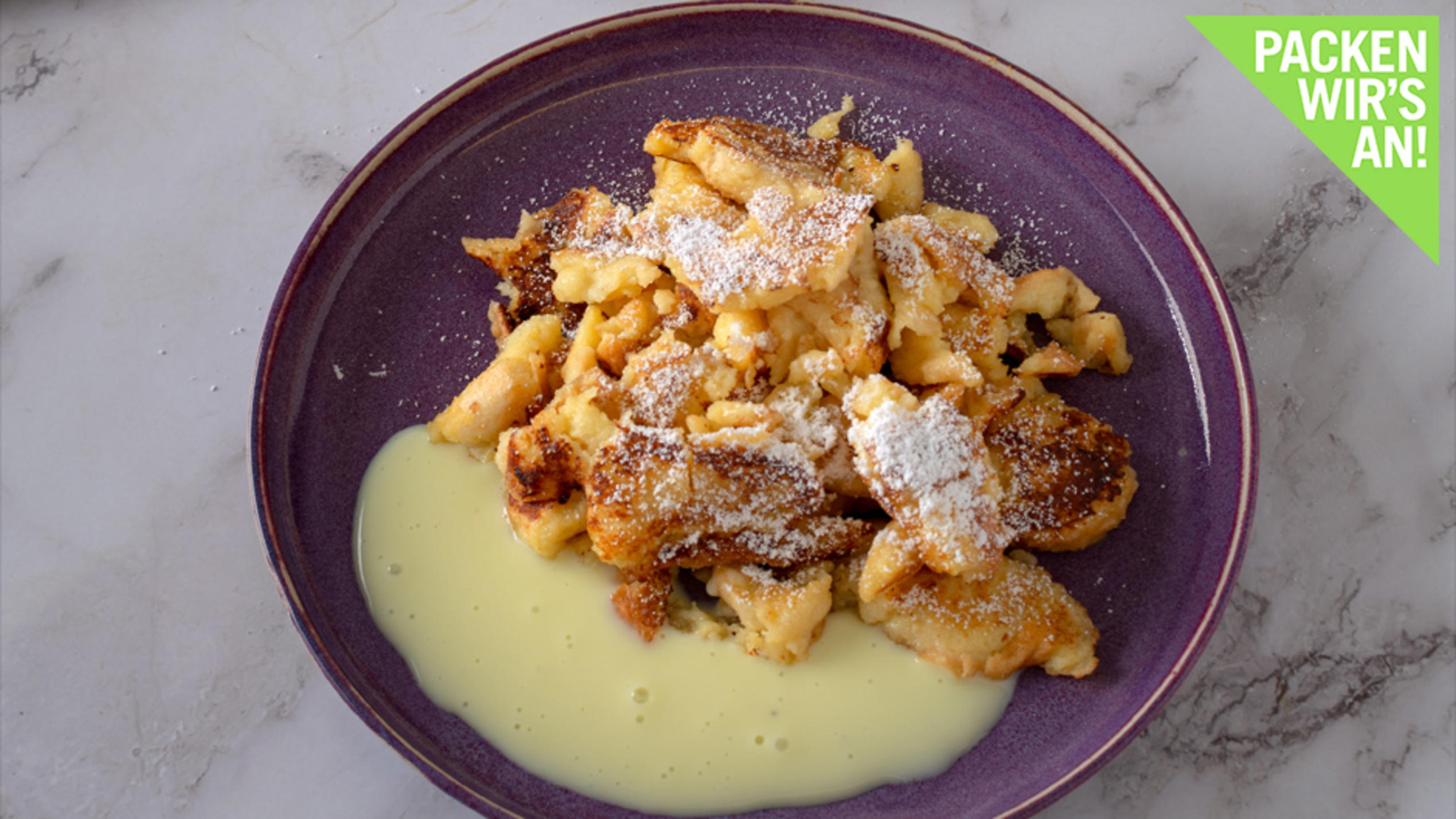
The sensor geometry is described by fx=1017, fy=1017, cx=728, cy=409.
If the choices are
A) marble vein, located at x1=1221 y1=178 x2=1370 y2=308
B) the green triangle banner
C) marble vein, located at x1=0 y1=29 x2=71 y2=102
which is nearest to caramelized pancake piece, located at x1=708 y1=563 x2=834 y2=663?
marble vein, located at x1=1221 y1=178 x2=1370 y2=308

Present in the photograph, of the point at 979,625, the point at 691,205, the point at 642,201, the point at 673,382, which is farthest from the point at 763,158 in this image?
the point at 979,625

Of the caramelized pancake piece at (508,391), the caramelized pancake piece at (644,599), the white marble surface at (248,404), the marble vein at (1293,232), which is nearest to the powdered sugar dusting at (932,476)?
the caramelized pancake piece at (644,599)

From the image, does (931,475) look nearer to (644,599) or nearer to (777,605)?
(777,605)

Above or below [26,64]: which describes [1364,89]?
above

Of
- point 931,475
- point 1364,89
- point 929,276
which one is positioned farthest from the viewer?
point 1364,89

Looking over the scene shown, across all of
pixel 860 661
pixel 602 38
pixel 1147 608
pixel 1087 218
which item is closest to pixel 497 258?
pixel 602 38

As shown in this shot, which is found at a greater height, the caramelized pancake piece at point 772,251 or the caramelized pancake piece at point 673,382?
the caramelized pancake piece at point 772,251

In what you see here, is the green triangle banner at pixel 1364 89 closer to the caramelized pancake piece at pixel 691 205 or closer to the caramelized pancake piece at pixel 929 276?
the caramelized pancake piece at pixel 929 276
